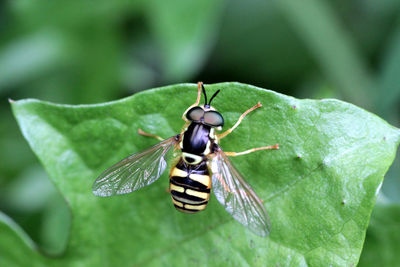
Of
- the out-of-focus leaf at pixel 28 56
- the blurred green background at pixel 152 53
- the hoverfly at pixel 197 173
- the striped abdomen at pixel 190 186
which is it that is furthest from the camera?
the out-of-focus leaf at pixel 28 56

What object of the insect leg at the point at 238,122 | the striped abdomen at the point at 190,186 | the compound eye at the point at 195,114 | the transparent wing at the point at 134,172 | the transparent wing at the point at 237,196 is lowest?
the transparent wing at the point at 134,172

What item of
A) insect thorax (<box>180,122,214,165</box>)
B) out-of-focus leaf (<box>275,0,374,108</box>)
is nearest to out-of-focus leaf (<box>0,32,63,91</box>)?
out-of-focus leaf (<box>275,0,374,108</box>)

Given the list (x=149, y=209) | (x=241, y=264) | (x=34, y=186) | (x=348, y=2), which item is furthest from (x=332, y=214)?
(x=348, y=2)

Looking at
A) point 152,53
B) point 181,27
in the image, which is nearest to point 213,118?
A: point 181,27

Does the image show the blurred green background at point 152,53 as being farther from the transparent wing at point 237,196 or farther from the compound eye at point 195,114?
the transparent wing at point 237,196

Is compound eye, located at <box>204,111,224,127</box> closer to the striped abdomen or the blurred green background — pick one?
the striped abdomen

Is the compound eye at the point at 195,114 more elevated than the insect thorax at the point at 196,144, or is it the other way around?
the compound eye at the point at 195,114

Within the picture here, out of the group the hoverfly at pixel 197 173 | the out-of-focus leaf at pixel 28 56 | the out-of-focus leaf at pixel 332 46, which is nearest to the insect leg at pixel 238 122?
the hoverfly at pixel 197 173
